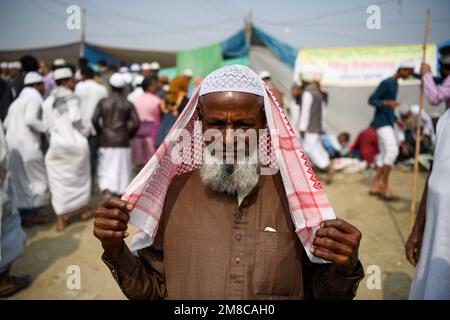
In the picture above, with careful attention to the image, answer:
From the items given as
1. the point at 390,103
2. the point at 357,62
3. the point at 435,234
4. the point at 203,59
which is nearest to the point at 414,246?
the point at 435,234

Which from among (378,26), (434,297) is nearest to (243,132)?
(434,297)

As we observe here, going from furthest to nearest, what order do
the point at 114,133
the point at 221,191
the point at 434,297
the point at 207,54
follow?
1. the point at 207,54
2. the point at 114,133
3. the point at 434,297
4. the point at 221,191

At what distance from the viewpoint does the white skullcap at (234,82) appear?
1841 millimetres

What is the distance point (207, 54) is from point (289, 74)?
2857 mm

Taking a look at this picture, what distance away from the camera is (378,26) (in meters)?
3.53

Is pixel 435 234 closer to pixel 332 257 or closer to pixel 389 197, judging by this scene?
pixel 332 257

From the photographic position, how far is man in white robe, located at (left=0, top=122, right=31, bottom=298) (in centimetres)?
375

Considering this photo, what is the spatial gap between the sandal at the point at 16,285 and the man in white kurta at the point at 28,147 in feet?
5.94

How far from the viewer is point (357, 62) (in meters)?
12.3

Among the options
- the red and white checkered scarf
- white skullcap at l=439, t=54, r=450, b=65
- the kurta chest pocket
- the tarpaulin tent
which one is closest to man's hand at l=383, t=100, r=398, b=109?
white skullcap at l=439, t=54, r=450, b=65

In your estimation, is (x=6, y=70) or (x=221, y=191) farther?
(x=6, y=70)

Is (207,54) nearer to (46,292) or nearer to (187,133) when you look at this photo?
(46,292)

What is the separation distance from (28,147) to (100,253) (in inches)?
78.9

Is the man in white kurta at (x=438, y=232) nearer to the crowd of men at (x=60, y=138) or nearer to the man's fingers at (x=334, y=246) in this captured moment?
the man's fingers at (x=334, y=246)
